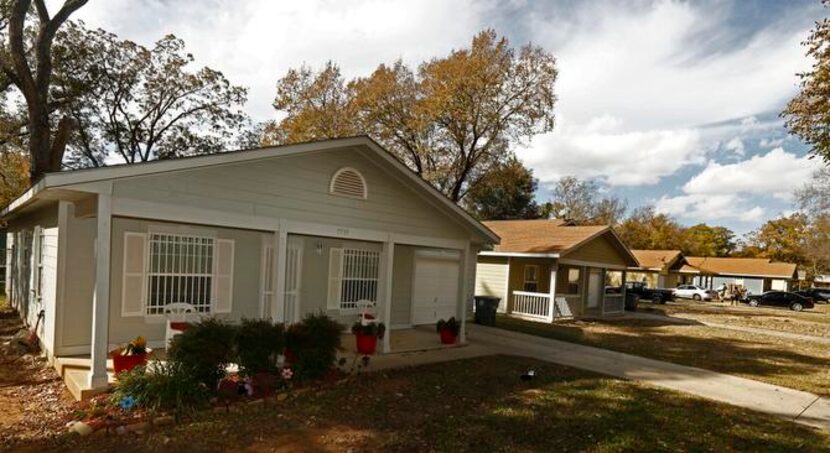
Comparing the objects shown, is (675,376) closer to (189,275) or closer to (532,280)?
(189,275)

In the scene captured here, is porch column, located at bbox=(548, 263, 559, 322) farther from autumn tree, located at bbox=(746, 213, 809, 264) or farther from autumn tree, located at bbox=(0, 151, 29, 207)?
autumn tree, located at bbox=(746, 213, 809, 264)

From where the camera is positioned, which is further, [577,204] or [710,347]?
[577,204]

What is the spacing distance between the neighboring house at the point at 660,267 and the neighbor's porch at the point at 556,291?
25.6m

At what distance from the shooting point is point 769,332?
19.5 meters

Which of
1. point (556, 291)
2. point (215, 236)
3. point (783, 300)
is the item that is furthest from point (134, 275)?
point (783, 300)

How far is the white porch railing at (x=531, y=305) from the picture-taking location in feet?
62.1

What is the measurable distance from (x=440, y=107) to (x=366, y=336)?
17.1 metres

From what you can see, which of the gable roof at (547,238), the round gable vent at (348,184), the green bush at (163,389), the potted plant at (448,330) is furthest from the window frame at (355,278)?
the gable roof at (547,238)

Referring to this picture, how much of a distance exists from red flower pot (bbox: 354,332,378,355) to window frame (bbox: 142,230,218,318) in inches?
122

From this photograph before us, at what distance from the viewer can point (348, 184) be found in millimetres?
9461

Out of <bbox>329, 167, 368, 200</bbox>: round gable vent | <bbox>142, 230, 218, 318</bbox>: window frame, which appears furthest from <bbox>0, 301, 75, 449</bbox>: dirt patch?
<bbox>329, 167, 368, 200</bbox>: round gable vent

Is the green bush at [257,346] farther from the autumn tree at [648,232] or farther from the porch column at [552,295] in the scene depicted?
the autumn tree at [648,232]

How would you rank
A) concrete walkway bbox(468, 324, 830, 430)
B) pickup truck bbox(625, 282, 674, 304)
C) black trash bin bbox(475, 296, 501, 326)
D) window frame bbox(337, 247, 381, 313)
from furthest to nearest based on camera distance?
pickup truck bbox(625, 282, 674, 304) < black trash bin bbox(475, 296, 501, 326) < window frame bbox(337, 247, 381, 313) < concrete walkway bbox(468, 324, 830, 430)

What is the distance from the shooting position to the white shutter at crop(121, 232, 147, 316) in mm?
8648
